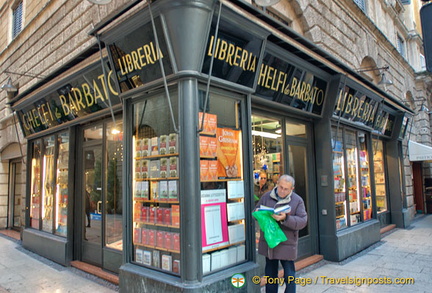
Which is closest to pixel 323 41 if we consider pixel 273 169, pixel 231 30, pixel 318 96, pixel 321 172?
pixel 318 96

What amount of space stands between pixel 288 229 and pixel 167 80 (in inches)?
98.3

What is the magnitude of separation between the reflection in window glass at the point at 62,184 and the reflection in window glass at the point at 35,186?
1258 millimetres

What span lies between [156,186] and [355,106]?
574 cm

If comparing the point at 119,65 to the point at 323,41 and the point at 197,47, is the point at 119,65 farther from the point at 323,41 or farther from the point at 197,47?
the point at 323,41

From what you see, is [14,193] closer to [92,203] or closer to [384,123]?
[92,203]

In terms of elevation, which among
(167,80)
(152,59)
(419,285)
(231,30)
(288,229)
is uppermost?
(231,30)

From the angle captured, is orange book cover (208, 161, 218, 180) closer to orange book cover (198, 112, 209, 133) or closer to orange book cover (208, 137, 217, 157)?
orange book cover (208, 137, 217, 157)

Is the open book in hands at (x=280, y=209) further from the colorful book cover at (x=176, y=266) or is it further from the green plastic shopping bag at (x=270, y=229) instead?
the colorful book cover at (x=176, y=266)

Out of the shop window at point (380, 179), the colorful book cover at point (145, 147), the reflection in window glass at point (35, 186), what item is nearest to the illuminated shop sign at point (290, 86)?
the colorful book cover at point (145, 147)

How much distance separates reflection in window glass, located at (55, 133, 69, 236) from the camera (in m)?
6.99

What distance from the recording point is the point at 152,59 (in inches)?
165

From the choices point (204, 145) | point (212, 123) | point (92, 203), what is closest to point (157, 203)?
point (204, 145)

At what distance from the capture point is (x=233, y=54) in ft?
14.4

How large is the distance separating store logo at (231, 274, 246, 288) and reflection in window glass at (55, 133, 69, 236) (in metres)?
4.46
